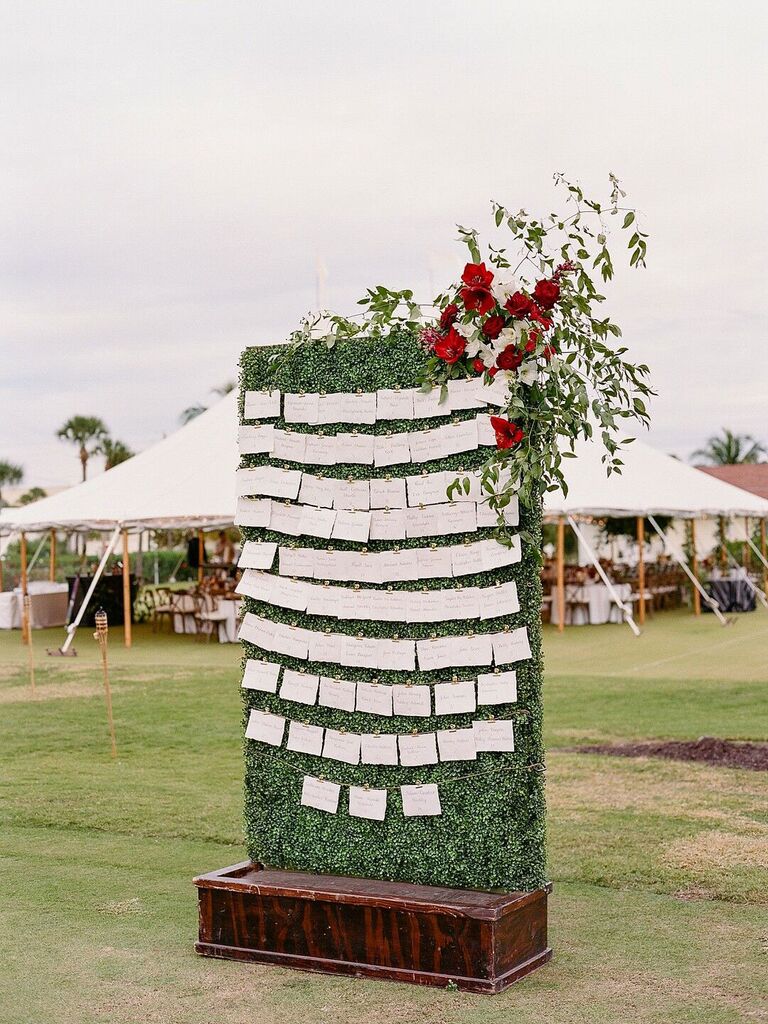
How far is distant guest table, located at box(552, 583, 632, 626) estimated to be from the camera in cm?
2356

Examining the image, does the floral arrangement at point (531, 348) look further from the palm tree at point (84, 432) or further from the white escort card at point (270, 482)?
the palm tree at point (84, 432)

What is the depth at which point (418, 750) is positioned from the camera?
5230 mm

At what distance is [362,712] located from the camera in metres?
5.34

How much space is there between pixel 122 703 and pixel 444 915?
9.48 metres

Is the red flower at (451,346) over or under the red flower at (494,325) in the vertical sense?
under

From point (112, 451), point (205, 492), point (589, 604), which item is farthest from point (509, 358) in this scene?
point (112, 451)

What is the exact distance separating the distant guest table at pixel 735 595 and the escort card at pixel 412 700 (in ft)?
70.9

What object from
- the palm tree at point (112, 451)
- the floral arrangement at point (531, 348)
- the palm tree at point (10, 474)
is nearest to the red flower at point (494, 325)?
the floral arrangement at point (531, 348)

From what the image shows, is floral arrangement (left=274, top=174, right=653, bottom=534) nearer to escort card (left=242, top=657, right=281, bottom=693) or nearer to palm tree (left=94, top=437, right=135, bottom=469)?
escort card (left=242, top=657, right=281, bottom=693)

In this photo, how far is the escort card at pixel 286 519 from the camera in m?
→ 5.50

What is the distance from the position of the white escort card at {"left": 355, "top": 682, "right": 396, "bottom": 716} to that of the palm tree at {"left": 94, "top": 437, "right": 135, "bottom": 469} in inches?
2042

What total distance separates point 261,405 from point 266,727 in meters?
1.30


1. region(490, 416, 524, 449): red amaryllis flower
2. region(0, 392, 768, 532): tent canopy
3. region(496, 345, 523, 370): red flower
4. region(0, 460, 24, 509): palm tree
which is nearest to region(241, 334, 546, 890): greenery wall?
region(490, 416, 524, 449): red amaryllis flower

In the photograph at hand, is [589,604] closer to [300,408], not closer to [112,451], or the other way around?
[300,408]
